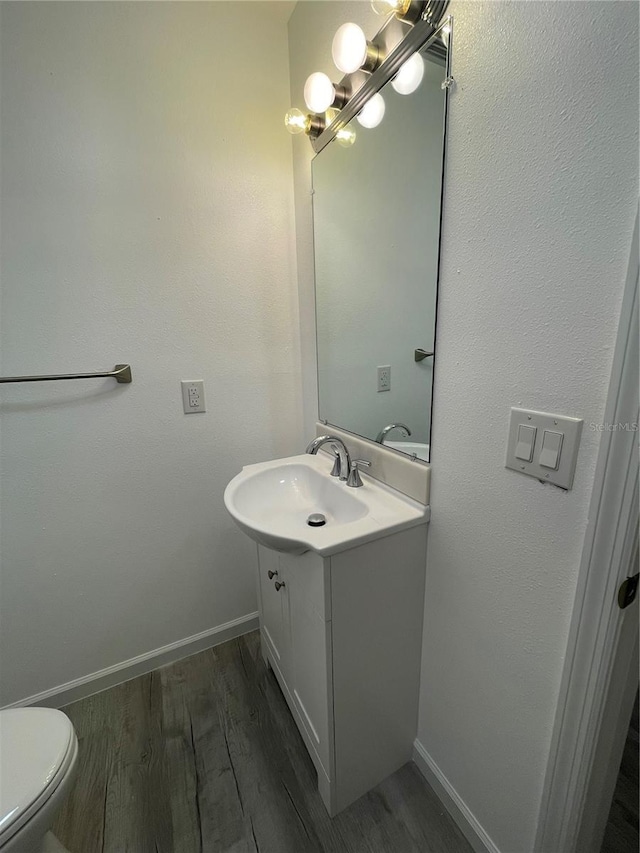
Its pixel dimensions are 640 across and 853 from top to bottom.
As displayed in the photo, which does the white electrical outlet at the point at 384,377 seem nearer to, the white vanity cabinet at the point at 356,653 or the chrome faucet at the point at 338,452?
the chrome faucet at the point at 338,452

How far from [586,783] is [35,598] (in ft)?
5.25

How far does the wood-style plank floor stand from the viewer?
3.17ft

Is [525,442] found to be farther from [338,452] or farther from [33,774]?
[33,774]

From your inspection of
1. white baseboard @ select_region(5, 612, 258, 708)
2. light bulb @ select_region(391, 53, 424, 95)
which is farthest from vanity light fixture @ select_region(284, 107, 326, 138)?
white baseboard @ select_region(5, 612, 258, 708)

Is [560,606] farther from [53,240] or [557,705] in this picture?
[53,240]

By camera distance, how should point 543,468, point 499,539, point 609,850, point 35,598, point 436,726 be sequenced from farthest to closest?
point 35,598
point 436,726
point 609,850
point 499,539
point 543,468

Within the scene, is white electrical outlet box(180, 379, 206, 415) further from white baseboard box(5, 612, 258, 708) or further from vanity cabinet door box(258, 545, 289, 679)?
white baseboard box(5, 612, 258, 708)

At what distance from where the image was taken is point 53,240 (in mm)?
1108

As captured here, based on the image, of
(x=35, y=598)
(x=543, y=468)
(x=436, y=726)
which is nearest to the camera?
(x=543, y=468)

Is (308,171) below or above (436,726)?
above

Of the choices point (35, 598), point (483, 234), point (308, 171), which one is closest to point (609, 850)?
point (483, 234)

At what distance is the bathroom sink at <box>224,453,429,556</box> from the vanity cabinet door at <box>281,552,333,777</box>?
0.24ft

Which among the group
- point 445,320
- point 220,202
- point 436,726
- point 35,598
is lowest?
point 436,726

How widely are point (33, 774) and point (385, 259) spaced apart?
4.96 ft
